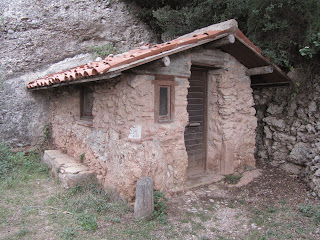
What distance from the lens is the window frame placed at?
175 inches

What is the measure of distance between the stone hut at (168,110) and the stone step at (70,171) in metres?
0.18

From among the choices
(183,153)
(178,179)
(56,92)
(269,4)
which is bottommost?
(178,179)

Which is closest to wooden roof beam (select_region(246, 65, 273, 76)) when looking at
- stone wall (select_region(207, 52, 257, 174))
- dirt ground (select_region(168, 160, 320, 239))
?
stone wall (select_region(207, 52, 257, 174))

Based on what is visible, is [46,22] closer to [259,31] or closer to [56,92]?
[56,92]

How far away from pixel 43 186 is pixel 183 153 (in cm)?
283

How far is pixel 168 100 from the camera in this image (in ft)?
15.4

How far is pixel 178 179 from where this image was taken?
477 cm

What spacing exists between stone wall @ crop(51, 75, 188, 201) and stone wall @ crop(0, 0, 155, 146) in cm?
307

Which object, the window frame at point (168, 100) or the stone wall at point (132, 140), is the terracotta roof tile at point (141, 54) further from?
the window frame at point (168, 100)

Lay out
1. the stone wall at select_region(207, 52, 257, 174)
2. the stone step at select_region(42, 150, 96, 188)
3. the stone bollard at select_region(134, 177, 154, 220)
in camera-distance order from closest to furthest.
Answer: the stone bollard at select_region(134, 177, 154, 220), the stone step at select_region(42, 150, 96, 188), the stone wall at select_region(207, 52, 257, 174)

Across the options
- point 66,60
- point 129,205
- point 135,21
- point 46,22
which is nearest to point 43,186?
point 129,205

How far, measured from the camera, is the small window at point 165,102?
14.8 ft

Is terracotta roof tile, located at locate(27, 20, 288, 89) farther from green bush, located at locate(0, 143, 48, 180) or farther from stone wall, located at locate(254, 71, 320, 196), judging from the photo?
green bush, located at locate(0, 143, 48, 180)

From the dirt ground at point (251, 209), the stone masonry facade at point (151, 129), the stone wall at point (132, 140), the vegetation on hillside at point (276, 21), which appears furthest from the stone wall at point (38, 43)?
the dirt ground at point (251, 209)
